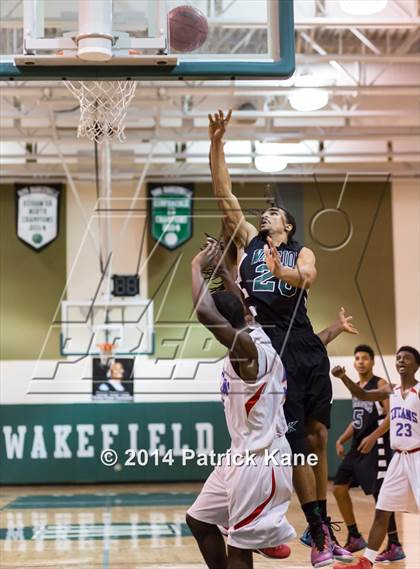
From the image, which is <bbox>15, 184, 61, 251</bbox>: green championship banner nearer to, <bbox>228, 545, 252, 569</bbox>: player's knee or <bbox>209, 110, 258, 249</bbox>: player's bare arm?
<bbox>209, 110, 258, 249</bbox>: player's bare arm

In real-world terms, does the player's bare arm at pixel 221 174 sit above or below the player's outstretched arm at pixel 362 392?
above

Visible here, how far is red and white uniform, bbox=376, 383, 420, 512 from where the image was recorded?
25.1ft

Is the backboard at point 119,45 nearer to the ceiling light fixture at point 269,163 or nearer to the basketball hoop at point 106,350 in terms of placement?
the basketball hoop at point 106,350

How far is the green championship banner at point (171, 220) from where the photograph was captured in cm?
1628

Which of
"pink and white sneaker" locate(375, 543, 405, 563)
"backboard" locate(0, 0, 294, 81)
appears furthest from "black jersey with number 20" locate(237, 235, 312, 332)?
"pink and white sneaker" locate(375, 543, 405, 563)

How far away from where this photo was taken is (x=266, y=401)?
192 inches

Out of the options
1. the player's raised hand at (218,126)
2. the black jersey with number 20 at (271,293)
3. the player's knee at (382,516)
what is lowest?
the player's knee at (382,516)

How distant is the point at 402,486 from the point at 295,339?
2.77m

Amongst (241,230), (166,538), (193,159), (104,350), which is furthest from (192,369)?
(241,230)

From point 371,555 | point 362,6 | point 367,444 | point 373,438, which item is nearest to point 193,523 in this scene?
point 371,555

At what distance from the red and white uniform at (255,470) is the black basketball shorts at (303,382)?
46 centimetres

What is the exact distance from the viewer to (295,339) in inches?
218

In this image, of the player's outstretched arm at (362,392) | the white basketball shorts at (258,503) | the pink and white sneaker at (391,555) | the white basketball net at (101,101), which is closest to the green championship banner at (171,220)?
the player's outstretched arm at (362,392)

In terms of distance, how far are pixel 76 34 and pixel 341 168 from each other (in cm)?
1140
